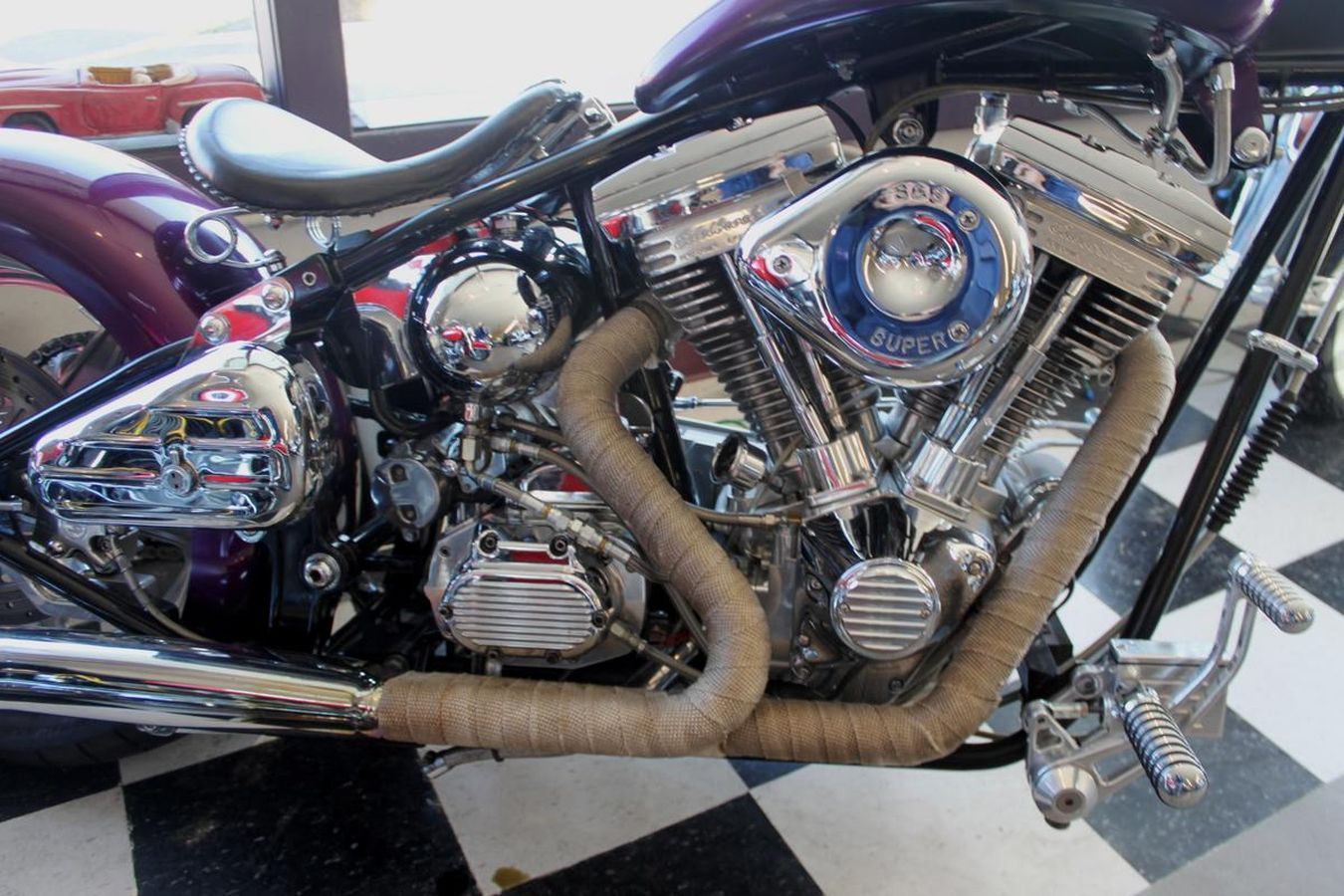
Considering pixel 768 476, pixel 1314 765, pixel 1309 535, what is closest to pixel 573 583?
pixel 768 476

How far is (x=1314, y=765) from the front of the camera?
1.33 meters

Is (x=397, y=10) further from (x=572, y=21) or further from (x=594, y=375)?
(x=594, y=375)

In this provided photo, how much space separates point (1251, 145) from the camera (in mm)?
837

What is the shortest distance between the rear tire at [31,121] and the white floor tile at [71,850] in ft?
3.01

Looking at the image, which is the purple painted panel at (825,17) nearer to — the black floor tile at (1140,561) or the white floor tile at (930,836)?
the white floor tile at (930,836)

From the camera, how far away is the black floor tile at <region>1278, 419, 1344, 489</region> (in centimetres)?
189

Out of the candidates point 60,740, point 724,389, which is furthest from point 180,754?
point 724,389

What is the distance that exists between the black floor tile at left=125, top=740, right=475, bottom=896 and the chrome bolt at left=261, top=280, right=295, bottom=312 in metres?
0.49

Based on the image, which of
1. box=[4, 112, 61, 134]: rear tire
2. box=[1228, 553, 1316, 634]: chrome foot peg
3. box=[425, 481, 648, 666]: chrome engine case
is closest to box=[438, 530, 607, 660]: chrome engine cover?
box=[425, 481, 648, 666]: chrome engine case

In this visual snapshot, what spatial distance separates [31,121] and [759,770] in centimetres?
134

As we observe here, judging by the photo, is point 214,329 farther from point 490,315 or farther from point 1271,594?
point 1271,594

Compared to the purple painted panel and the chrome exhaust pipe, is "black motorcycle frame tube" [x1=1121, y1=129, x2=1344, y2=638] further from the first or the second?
the chrome exhaust pipe

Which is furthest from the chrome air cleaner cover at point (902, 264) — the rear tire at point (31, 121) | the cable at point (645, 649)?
the rear tire at point (31, 121)

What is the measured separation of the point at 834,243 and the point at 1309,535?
4.22 ft
